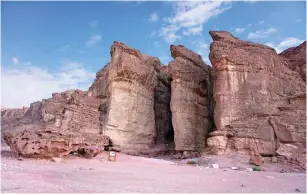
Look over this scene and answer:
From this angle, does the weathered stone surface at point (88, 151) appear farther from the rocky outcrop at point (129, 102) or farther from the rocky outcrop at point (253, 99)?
the rocky outcrop at point (253, 99)

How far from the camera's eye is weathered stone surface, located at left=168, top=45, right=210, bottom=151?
2355 cm

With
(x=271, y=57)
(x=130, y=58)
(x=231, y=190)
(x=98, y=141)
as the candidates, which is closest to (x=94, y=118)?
(x=98, y=141)

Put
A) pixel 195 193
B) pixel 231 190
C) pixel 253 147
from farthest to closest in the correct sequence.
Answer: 1. pixel 253 147
2. pixel 231 190
3. pixel 195 193

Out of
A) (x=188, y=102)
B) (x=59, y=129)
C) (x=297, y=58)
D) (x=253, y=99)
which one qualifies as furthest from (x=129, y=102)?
(x=297, y=58)

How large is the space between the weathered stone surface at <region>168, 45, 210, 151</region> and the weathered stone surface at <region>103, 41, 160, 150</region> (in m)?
2.92

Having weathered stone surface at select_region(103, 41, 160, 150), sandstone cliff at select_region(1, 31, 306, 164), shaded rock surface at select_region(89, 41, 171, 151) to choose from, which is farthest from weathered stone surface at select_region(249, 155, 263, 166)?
weathered stone surface at select_region(103, 41, 160, 150)

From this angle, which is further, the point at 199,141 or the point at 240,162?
the point at 199,141

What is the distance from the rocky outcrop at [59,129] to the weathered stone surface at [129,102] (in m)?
1.50

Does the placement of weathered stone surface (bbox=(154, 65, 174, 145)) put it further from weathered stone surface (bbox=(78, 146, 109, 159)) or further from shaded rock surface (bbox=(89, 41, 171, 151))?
weathered stone surface (bbox=(78, 146, 109, 159))

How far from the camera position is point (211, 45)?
2181cm

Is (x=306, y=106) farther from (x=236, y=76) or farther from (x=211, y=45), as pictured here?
(x=211, y=45)

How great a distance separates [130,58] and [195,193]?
1981 cm

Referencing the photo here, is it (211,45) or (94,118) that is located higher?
(211,45)

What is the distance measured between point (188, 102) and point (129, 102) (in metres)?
5.25
